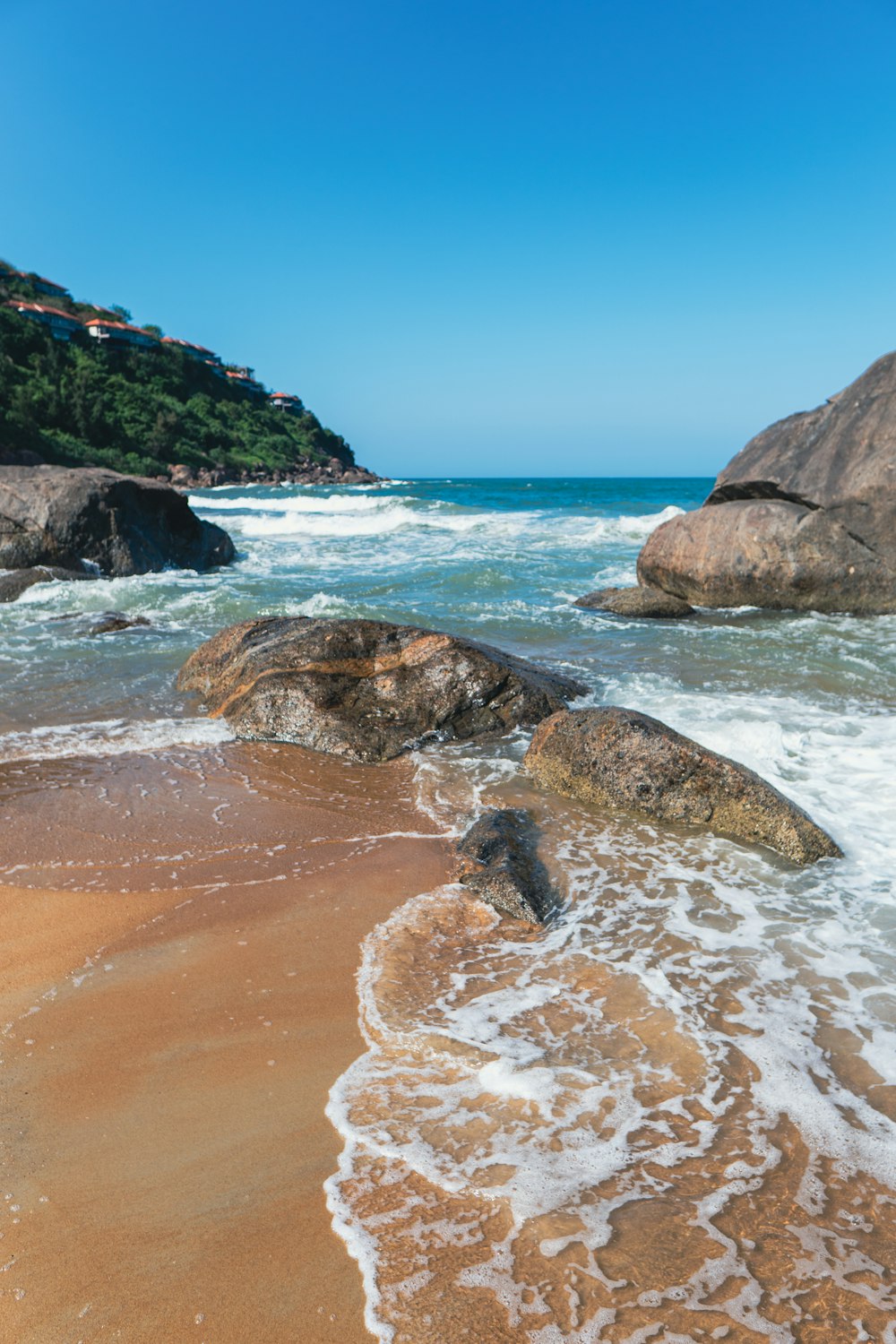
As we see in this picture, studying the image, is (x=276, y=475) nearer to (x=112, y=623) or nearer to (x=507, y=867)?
(x=112, y=623)

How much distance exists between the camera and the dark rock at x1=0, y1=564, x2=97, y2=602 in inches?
469

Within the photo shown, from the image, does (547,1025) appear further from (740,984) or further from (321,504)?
(321,504)

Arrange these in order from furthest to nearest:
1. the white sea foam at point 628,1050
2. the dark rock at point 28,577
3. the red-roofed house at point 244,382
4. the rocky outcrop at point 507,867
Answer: the red-roofed house at point 244,382, the dark rock at point 28,577, the rocky outcrop at point 507,867, the white sea foam at point 628,1050

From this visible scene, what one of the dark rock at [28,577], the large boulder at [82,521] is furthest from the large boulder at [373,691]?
the large boulder at [82,521]

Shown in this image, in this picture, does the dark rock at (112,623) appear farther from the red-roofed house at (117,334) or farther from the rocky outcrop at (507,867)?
the red-roofed house at (117,334)

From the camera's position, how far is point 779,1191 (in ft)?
6.72

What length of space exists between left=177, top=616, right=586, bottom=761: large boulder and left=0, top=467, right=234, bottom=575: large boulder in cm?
845

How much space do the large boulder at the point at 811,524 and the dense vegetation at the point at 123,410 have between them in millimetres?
30213

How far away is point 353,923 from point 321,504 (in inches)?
1450

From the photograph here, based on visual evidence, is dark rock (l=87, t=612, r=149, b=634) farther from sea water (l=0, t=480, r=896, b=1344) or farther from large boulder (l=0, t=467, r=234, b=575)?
large boulder (l=0, t=467, r=234, b=575)

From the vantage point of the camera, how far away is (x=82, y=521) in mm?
13578

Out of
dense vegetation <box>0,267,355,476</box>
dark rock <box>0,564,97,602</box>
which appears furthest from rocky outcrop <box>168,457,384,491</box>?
dark rock <box>0,564,97,602</box>

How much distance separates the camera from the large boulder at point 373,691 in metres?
5.77

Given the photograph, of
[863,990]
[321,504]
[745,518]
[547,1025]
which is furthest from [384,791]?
[321,504]
